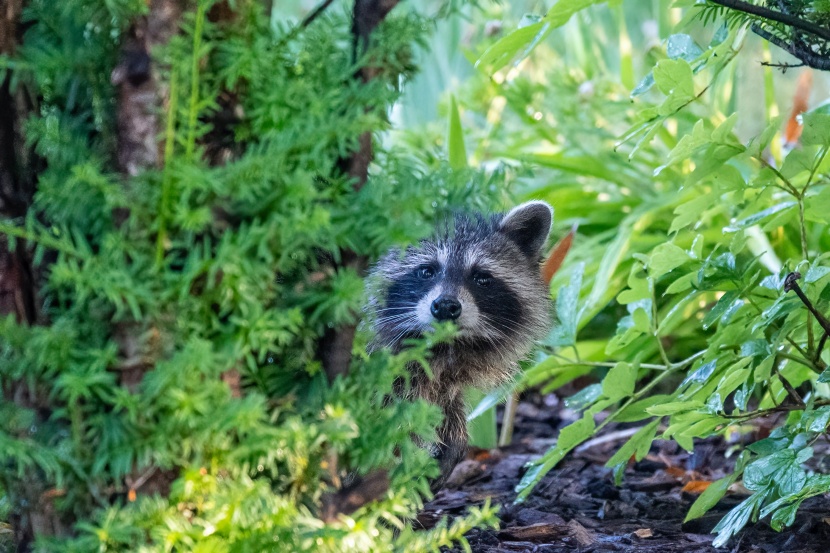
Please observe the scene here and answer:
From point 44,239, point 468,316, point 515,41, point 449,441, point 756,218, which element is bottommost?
point 449,441

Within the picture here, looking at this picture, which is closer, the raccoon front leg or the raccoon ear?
the raccoon front leg

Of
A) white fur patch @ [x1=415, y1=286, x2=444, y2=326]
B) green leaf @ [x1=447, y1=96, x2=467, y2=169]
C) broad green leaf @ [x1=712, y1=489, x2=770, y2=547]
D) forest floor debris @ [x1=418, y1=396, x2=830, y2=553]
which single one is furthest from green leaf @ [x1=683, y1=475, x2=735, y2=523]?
green leaf @ [x1=447, y1=96, x2=467, y2=169]

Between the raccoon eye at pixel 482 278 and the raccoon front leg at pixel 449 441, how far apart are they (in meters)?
0.49

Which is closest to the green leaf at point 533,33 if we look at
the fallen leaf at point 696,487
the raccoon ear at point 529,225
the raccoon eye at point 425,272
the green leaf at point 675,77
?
the green leaf at point 675,77

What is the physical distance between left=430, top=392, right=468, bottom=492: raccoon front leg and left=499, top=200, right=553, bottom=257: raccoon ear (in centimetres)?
73

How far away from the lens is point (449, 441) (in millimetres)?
3301

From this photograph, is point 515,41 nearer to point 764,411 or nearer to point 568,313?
point 568,313

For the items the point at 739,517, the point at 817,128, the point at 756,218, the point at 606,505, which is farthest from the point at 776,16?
the point at 606,505

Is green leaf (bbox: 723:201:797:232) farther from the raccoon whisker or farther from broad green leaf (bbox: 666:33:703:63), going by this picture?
the raccoon whisker

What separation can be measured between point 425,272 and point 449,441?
684 millimetres

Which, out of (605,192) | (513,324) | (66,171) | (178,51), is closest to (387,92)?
(178,51)

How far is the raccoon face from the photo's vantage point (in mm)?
3445

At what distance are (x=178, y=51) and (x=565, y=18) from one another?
1.19 m

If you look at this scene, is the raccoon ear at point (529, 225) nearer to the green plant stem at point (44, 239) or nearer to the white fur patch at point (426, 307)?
the white fur patch at point (426, 307)
